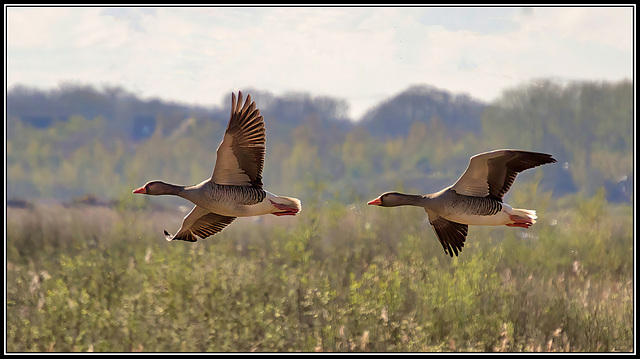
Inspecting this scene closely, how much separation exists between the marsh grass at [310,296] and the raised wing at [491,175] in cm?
437

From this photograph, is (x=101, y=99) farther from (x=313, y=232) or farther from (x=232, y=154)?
(x=232, y=154)

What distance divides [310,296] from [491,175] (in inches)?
221

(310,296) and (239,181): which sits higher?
(239,181)

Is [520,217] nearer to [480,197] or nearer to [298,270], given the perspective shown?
[480,197]

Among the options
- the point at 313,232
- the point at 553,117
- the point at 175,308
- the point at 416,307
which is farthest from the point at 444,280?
the point at 553,117

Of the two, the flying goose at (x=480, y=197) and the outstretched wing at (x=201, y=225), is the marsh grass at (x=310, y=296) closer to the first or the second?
the outstretched wing at (x=201, y=225)

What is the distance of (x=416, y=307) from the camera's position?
14242 millimetres

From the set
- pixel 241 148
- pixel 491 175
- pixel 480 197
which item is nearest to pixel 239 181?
pixel 241 148

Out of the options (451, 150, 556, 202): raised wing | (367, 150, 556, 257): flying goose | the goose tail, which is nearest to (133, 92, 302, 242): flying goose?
(367, 150, 556, 257): flying goose

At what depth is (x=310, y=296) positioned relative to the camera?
13.6m

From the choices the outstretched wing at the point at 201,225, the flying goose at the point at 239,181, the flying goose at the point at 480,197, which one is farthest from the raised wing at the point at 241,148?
the flying goose at the point at 480,197

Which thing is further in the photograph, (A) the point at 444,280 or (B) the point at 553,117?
(B) the point at 553,117

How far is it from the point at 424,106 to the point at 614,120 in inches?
330

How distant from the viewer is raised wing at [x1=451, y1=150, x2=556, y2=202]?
28.6 feet
